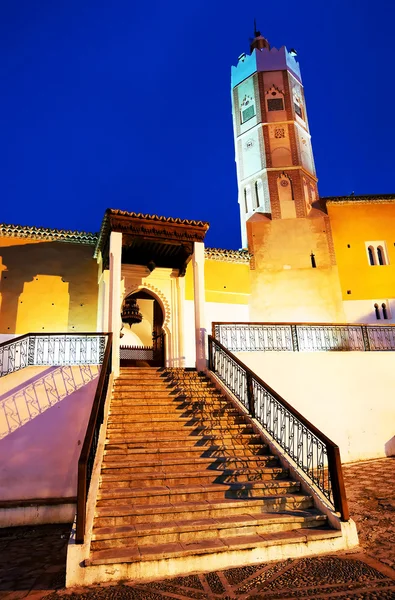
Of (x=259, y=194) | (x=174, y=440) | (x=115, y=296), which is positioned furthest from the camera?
(x=259, y=194)

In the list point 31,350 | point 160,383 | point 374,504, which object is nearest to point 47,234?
point 31,350

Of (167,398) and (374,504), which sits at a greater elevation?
(167,398)

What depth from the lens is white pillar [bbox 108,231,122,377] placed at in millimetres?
9438

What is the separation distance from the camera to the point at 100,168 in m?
109

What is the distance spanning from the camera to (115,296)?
1004 cm

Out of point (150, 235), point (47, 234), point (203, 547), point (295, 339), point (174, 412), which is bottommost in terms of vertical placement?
point (203, 547)

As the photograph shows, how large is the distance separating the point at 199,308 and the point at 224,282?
12.2ft

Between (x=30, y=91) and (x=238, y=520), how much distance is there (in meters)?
97.3

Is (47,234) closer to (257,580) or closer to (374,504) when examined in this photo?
(374,504)

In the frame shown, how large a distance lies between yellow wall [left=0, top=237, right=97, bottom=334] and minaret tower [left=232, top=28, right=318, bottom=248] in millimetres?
7150

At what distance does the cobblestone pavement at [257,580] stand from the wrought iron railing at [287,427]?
620mm

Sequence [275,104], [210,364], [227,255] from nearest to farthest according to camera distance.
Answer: [210,364] < [227,255] < [275,104]

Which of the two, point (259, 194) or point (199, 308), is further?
point (259, 194)

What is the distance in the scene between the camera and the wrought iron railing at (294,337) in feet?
34.6
